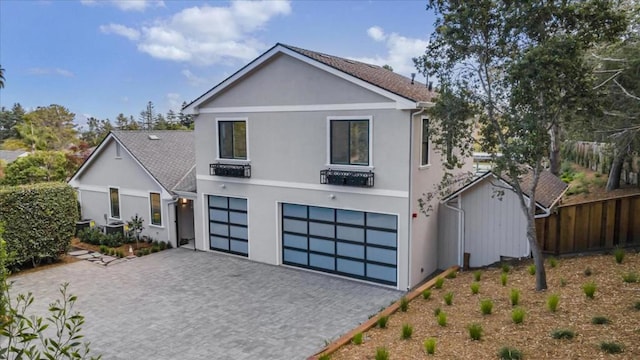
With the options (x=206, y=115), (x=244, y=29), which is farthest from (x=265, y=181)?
(x=244, y=29)

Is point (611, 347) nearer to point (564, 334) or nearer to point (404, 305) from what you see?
point (564, 334)

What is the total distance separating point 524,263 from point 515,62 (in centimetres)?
648

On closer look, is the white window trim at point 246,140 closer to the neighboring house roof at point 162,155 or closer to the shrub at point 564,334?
the neighboring house roof at point 162,155

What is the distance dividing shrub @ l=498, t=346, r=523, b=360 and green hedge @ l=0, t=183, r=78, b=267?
14.6 metres

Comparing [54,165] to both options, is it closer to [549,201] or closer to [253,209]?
[253,209]

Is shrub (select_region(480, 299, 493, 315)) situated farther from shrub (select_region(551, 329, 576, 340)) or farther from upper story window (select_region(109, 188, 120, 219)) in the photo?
upper story window (select_region(109, 188, 120, 219))

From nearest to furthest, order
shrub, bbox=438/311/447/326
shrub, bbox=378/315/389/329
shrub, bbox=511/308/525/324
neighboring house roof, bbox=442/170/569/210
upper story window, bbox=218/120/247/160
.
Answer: shrub, bbox=511/308/525/324, shrub, bbox=438/311/447/326, shrub, bbox=378/315/389/329, neighboring house roof, bbox=442/170/569/210, upper story window, bbox=218/120/247/160

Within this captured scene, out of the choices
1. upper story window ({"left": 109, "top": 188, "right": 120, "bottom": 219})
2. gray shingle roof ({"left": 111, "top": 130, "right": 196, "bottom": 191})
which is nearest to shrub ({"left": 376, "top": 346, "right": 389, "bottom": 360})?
gray shingle roof ({"left": 111, "top": 130, "right": 196, "bottom": 191})

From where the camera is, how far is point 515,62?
8.44 metres

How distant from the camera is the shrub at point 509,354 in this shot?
6.51m

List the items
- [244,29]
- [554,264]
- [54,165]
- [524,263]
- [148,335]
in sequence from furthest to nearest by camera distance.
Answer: [244,29], [54,165], [524,263], [554,264], [148,335]

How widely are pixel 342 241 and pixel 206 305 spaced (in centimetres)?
466

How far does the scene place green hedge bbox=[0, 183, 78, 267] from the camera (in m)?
14.4

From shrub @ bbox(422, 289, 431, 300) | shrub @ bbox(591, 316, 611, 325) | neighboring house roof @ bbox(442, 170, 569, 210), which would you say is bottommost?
shrub @ bbox(422, 289, 431, 300)
